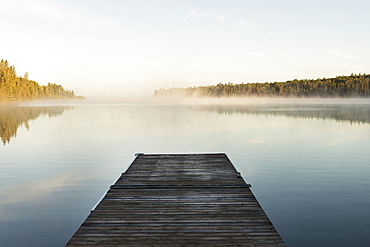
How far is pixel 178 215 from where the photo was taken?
7453mm

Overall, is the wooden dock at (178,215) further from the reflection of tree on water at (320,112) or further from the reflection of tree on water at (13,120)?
the reflection of tree on water at (320,112)

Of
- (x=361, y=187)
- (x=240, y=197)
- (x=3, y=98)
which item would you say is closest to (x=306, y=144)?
(x=361, y=187)

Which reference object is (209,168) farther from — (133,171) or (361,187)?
(361,187)

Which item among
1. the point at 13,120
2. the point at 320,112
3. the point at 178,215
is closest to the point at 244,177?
the point at 178,215

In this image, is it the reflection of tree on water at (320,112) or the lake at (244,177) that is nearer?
the lake at (244,177)

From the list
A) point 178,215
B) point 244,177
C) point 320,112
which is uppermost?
point 178,215

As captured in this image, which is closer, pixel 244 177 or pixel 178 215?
pixel 178 215

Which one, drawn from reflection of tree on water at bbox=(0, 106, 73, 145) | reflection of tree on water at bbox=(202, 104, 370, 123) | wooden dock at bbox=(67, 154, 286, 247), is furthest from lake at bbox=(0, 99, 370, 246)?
reflection of tree on water at bbox=(202, 104, 370, 123)

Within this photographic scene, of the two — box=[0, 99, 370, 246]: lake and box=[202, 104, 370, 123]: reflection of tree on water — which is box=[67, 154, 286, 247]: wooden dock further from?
box=[202, 104, 370, 123]: reflection of tree on water

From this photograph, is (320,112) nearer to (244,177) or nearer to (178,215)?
(244,177)

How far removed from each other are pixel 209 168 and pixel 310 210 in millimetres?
4513

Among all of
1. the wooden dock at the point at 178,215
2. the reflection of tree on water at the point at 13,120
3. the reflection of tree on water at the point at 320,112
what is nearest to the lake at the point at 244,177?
the wooden dock at the point at 178,215

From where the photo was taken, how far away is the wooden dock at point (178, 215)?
618 centimetres

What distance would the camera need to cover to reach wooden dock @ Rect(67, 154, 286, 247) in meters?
6.18
